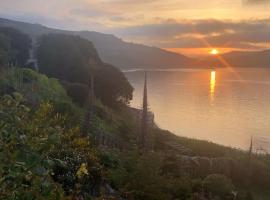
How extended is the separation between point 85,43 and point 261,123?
41727mm

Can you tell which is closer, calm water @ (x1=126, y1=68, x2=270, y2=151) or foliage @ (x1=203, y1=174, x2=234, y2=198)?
foliage @ (x1=203, y1=174, x2=234, y2=198)

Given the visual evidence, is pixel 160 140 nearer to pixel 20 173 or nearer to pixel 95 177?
pixel 95 177

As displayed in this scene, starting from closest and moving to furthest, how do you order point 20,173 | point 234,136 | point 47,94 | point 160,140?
point 20,173 < point 47,94 < point 160,140 < point 234,136

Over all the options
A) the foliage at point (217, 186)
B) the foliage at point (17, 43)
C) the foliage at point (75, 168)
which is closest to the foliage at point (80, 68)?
the foliage at point (17, 43)

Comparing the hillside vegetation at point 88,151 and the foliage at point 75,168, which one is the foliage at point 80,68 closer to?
the hillside vegetation at point 88,151

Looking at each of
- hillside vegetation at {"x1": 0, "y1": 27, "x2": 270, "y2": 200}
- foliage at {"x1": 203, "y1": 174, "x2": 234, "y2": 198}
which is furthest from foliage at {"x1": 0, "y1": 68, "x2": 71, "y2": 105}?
foliage at {"x1": 203, "y1": 174, "x2": 234, "y2": 198}

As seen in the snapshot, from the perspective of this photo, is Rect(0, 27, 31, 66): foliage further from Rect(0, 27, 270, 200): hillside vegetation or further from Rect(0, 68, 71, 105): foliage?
Rect(0, 68, 71, 105): foliage

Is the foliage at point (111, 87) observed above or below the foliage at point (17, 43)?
below

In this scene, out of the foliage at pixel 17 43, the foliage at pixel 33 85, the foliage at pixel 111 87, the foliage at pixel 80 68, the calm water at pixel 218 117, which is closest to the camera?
the foliage at pixel 33 85

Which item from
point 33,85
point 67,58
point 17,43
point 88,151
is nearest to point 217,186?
point 88,151

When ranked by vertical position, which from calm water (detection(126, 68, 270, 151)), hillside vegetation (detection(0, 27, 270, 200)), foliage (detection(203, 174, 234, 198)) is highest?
hillside vegetation (detection(0, 27, 270, 200))

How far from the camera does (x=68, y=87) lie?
35.4 m

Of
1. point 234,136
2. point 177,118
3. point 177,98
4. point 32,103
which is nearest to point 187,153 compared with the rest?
point 32,103

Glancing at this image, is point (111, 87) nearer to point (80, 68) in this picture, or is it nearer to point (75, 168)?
point (80, 68)
